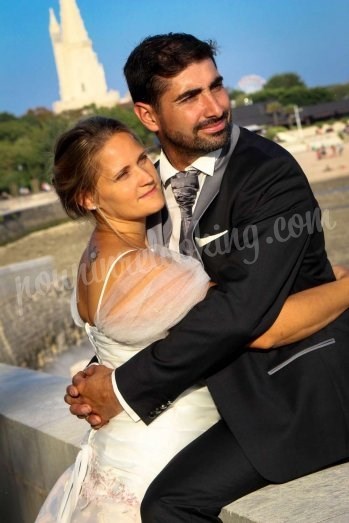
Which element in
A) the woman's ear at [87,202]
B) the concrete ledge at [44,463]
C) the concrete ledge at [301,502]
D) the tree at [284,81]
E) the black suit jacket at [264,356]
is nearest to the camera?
the concrete ledge at [301,502]

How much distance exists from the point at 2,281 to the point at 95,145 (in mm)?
9098

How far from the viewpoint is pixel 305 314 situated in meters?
2.35

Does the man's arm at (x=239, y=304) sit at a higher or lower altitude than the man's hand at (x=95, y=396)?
higher

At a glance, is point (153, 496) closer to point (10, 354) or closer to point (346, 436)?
point (346, 436)

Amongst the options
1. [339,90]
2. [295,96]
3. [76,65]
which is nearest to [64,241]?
[295,96]

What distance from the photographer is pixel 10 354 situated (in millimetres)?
13133

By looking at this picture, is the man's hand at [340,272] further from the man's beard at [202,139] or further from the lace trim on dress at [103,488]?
the lace trim on dress at [103,488]

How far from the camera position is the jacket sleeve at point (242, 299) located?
7.50 feet

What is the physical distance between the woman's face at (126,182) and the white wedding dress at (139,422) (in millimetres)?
186

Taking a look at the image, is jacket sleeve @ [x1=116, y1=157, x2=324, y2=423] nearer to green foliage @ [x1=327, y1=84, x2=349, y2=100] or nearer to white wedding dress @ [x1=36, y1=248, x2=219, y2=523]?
white wedding dress @ [x1=36, y1=248, x2=219, y2=523]

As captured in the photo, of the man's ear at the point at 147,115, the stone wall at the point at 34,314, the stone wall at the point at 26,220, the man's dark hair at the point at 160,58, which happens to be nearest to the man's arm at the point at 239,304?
the man's dark hair at the point at 160,58

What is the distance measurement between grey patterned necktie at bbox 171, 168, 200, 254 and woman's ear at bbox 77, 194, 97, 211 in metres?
0.24

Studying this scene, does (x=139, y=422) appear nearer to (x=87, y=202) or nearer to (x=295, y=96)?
(x=87, y=202)

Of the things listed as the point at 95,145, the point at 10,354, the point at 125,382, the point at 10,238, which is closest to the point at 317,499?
the point at 125,382
